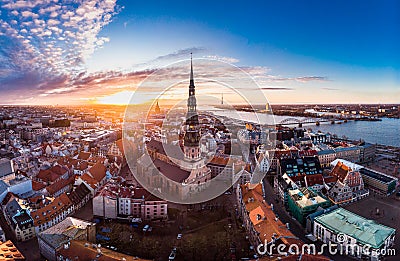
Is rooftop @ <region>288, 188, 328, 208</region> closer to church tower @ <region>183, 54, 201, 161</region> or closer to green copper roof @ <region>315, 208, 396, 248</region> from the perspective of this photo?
green copper roof @ <region>315, 208, 396, 248</region>

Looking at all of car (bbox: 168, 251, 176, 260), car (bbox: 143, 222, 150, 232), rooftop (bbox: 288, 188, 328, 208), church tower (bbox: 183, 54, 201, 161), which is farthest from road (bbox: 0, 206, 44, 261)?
rooftop (bbox: 288, 188, 328, 208)

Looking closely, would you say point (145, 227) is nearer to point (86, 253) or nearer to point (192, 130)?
point (86, 253)

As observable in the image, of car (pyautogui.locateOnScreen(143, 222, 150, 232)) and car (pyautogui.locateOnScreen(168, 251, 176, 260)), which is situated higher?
car (pyautogui.locateOnScreen(143, 222, 150, 232))

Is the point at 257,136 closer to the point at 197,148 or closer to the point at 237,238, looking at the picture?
the point at 197,148

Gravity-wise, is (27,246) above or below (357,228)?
below

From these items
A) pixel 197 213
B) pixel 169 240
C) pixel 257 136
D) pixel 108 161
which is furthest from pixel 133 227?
pixel 257 136

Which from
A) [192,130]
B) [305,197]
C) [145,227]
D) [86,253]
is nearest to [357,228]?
[305,197]

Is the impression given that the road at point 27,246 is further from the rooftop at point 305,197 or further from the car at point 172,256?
the rooftop at point 305,197
